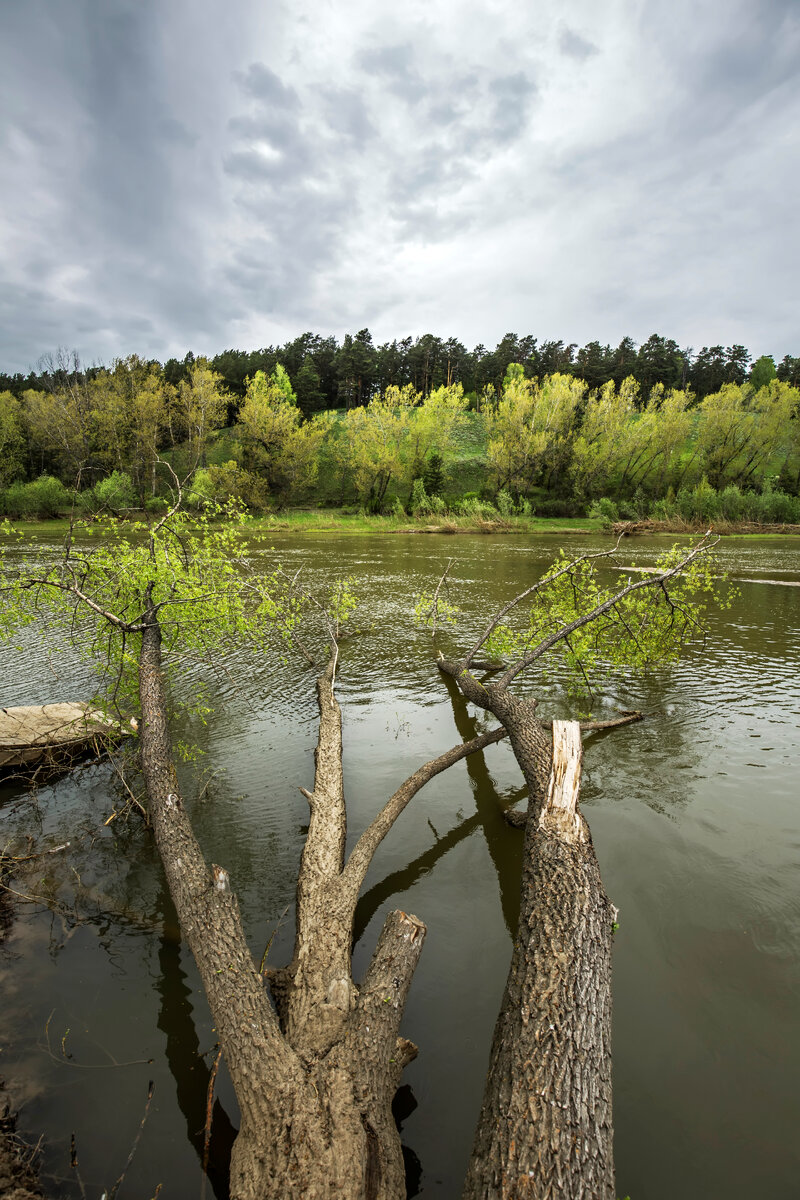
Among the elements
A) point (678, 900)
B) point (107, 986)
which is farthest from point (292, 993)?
point (678, 900)

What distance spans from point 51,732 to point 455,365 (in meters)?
95.0

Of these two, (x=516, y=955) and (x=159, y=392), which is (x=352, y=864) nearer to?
(x=516, y=955)

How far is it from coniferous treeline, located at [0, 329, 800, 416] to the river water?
7335 cm

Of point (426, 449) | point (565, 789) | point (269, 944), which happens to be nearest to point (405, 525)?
point (426, 449)

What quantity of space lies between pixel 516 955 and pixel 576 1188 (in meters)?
1.14

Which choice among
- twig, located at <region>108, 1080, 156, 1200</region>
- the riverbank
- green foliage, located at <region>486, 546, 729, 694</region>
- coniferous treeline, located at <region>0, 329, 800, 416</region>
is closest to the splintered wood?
twig, located at <region>108, 1080, 156, 1200</region>

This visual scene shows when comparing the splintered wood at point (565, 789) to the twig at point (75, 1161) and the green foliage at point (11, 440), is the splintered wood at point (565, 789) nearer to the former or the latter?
the twig at point (75, 1161)

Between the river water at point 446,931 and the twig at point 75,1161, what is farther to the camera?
the river water at point 446,931

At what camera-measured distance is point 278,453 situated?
51188mm

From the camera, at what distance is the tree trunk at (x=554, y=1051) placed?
2094 mm

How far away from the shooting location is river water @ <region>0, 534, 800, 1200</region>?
2705 millimetres

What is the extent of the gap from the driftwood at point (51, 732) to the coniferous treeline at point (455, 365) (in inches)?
2858

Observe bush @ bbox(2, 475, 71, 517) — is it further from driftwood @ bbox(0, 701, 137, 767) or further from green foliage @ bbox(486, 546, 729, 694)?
green foliage @ bbox(486, 546, 729, 694)

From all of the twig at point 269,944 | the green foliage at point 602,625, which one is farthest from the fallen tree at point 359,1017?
the green foliage at point 602,625
